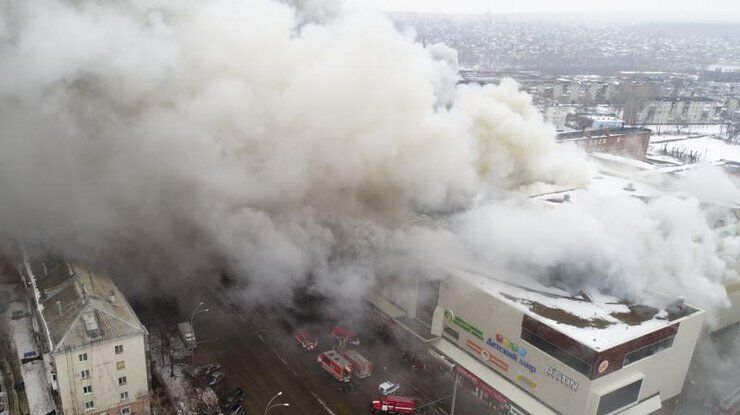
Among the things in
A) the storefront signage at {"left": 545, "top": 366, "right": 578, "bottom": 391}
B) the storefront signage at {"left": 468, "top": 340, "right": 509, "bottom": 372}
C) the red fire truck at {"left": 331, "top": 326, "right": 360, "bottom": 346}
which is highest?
the storefront signage at {"left": 545, "top": 366, "right": 578, "bottom": 391}

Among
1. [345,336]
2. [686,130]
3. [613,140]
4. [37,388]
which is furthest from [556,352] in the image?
[686,130]

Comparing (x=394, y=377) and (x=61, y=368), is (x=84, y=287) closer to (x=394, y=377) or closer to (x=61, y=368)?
(x=61, y=368)

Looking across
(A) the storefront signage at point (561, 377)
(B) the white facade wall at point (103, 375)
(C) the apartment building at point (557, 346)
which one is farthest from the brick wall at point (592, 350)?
(B) the white facade wall at point (103, 375)

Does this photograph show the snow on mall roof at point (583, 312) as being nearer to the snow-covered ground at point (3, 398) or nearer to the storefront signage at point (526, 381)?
the storefront signage at point (526, 381)

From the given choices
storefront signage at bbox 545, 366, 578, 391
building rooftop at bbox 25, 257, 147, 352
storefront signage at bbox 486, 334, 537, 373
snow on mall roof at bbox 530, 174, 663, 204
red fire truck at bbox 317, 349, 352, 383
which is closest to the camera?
building rooftop at bbox 25, 257, 147, 352

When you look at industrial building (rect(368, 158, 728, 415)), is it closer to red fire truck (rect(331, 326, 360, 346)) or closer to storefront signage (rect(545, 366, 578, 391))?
storefront signage (rect(545, 366, 578, 391))

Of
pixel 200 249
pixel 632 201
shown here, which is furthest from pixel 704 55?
pixel 200 249

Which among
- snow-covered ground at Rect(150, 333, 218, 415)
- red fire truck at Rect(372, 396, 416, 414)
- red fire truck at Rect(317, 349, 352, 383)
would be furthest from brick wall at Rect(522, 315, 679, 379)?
snow-covered ground at Rect(150, 333, 218, 415)
